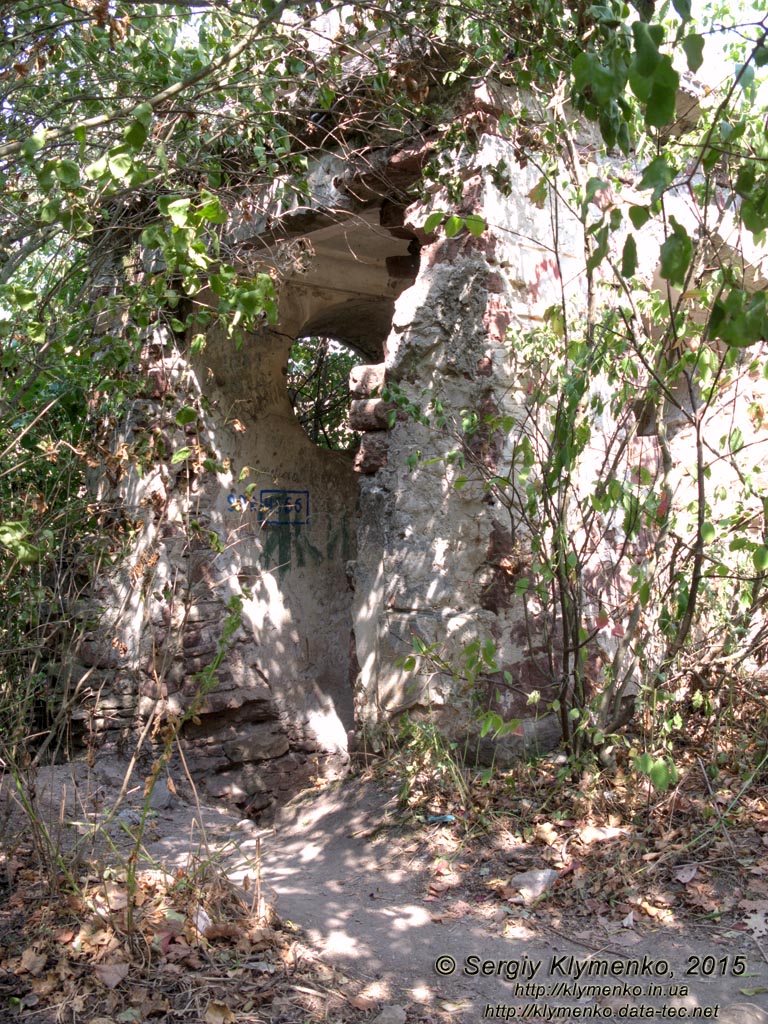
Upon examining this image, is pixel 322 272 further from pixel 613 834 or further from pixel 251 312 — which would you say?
pixel 613 834

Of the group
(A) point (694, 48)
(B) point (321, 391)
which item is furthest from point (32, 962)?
(B) point (321, 391)

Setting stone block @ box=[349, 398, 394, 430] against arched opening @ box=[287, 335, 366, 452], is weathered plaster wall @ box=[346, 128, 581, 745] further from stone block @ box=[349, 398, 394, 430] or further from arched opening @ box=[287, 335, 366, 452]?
arched opening @ box=[287, 335, 366, 452]

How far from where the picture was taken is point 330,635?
606cm

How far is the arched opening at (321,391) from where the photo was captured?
7855 millimetres

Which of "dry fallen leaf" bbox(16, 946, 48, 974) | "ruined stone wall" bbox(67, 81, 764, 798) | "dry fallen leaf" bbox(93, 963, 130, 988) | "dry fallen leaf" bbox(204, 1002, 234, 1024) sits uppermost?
"ruined stone wall" bbox(67, 81, 764, 798)

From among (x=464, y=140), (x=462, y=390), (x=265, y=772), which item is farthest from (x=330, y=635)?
(x=464, y=140)

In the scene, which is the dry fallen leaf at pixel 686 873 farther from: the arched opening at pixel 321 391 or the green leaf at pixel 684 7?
the arched opening at pixel 321 391

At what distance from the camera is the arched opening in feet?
25.8

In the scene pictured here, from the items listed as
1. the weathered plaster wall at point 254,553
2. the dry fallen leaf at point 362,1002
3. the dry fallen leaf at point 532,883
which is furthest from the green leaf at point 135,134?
the dry fallen leaf at point 532,883

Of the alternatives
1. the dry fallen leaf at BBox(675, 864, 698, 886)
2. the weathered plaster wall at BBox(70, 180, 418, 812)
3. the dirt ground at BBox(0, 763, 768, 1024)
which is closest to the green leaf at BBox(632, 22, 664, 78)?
the dirt ground at BBox(0, 763, 768, 1024)

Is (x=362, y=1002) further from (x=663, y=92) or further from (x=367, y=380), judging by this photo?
(x=367, y=380)

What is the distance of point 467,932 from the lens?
3115 mm

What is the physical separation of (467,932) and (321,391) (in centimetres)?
550

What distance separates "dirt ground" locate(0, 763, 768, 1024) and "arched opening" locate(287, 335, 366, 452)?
4198 millimetres
